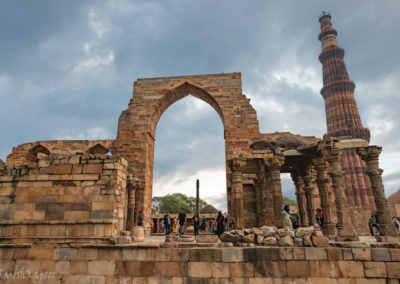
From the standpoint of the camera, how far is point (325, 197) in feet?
31.0

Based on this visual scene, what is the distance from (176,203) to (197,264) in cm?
4124

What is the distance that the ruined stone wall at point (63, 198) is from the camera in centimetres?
554

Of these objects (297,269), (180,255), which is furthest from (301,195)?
(180,255)

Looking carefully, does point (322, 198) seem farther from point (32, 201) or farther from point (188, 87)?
point (188, 87)

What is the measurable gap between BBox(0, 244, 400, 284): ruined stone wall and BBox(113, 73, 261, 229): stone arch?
29.8ft

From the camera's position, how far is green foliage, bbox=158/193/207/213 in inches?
1756

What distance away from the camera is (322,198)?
375 inches

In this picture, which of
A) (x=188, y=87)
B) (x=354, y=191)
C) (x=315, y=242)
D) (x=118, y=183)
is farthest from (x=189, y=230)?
(x=354, y=191)

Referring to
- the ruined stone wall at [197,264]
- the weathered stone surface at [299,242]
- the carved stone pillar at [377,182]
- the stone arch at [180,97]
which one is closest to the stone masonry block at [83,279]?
the ruined stone wall at [197,264]

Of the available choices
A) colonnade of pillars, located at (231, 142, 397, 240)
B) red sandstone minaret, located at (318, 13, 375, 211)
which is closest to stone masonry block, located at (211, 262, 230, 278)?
colonnade of pillars, located at (231, 142, 397, 240)

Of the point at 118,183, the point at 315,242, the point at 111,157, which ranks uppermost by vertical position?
the point at 111,157

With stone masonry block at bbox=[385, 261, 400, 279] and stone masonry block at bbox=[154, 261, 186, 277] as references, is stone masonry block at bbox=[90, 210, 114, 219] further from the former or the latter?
stone masonry block at bbox=[385, 261, 400, 279]

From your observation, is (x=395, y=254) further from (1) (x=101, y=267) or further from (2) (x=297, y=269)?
(1) (x=101, y=267)

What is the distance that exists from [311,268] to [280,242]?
0.68 metres
